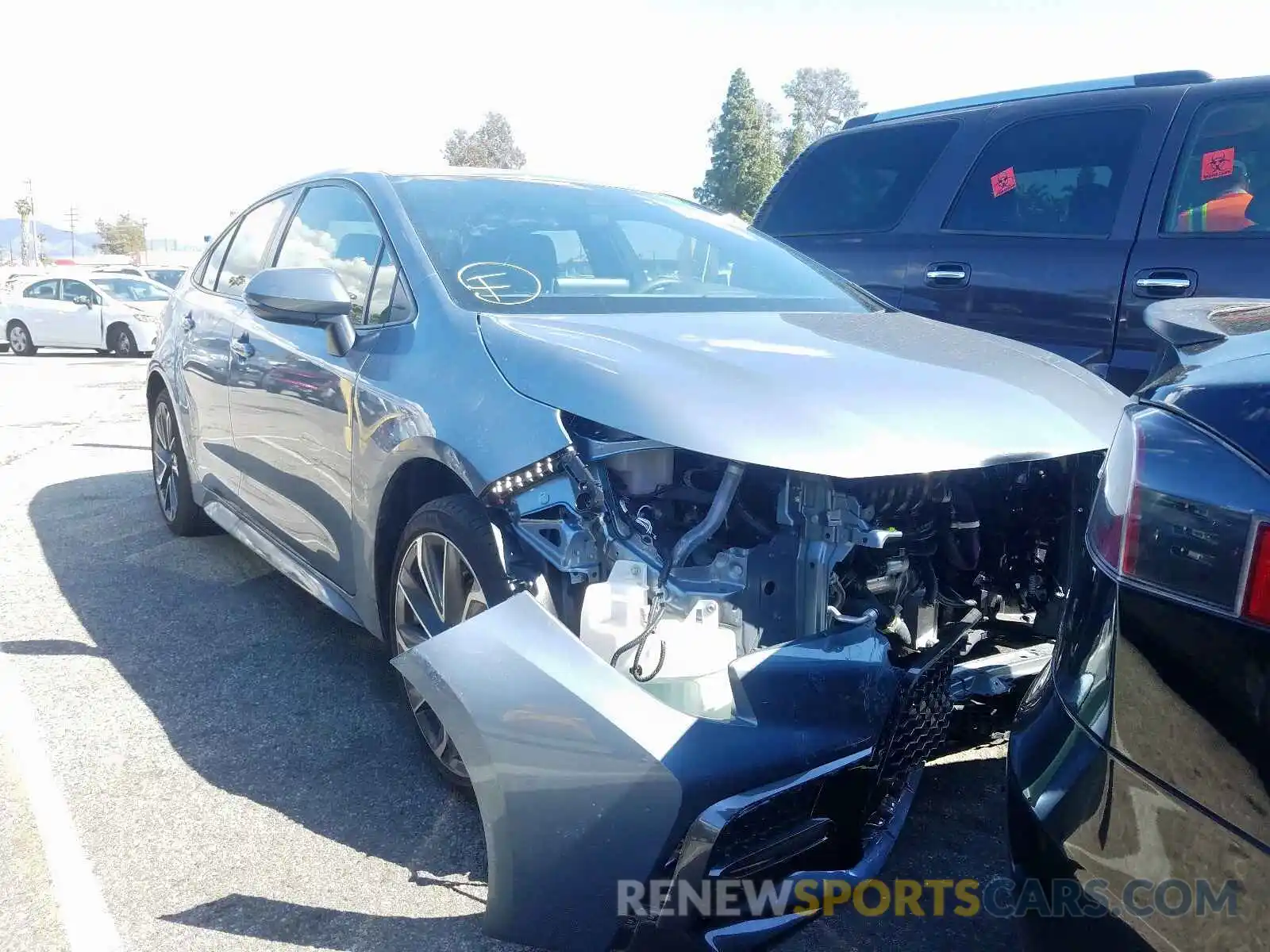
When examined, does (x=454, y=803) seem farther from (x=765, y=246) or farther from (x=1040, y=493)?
(x=765, y=246)

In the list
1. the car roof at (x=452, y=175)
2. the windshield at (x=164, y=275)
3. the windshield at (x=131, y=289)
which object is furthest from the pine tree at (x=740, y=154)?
the car roof at (x=452, y=175)

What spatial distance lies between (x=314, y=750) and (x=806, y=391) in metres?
1.87

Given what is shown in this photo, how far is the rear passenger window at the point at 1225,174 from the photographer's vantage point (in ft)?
13.0

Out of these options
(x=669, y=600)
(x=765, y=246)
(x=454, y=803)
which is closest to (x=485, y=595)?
(x=669, y=600)

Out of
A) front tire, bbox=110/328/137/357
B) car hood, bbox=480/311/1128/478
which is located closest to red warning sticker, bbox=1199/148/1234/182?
car hood, bbox=480/311/1128/478

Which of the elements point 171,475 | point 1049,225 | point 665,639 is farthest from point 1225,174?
point 171,475

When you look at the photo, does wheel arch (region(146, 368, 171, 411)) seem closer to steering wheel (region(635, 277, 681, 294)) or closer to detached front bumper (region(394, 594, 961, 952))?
steering wheel (region(635, 277, 681, 294))

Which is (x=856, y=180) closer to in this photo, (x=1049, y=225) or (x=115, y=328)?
(x=1049, y=225)

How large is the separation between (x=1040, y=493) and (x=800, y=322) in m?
0.81

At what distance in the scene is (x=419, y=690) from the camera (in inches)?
85.3

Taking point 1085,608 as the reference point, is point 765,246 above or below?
above

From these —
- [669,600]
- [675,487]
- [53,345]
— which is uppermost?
[675,487]

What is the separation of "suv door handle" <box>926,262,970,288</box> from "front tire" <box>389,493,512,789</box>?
293 centimetres

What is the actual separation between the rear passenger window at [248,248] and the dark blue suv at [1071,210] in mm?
2637
